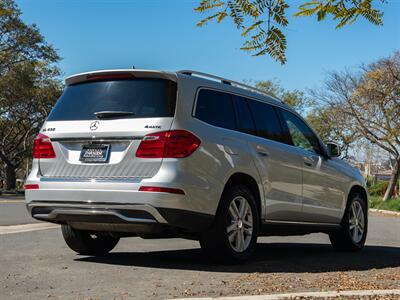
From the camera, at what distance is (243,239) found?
21.6 feet

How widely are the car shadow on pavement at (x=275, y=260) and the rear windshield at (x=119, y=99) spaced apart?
1640 millimetres

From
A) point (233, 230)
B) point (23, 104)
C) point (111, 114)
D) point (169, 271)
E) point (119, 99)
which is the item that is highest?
point (23, 104)

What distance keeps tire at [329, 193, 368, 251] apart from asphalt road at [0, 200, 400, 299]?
0.20 m

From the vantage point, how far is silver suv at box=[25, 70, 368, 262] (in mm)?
5844

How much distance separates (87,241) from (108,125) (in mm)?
1709

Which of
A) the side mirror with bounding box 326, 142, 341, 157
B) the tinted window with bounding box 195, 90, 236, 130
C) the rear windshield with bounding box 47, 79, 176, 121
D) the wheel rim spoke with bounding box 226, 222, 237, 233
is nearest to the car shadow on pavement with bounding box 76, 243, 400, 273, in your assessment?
the wheel rim spoke with bounding box 226, 222, 237, 233

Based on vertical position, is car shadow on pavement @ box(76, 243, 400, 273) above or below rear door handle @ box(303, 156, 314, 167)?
below

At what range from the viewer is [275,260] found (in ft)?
23.7

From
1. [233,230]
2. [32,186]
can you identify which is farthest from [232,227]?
[32,186]

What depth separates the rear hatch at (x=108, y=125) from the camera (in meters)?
5.96

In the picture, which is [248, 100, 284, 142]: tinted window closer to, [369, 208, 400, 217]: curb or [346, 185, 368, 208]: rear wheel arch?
[346, 185, 368, 208]: rear wheel arch

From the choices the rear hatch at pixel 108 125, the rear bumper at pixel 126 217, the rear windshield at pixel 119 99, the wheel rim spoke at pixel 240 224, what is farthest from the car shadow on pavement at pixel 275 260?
the rear windshield at pixel 119 99

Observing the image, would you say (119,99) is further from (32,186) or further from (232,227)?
(232,227)

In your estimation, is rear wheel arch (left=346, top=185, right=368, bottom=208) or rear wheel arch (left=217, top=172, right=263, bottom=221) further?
rear wheel arch (left=346, top=185, right=368, bottom=208)
